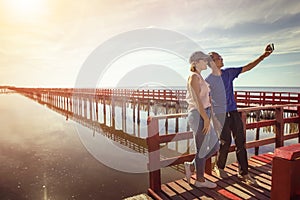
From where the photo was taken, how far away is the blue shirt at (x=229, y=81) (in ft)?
9.85

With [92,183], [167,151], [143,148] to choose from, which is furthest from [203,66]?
[143,148]

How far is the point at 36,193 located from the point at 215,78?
208 inches

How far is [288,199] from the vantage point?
50.9 inches

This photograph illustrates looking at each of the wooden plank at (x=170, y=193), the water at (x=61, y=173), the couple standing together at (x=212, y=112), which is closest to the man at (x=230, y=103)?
the couple standing together at (x=212, y=112)

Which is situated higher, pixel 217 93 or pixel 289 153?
pixel 217 93

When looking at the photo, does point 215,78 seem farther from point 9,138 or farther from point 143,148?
point 9,138

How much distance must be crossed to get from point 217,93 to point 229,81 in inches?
10.0

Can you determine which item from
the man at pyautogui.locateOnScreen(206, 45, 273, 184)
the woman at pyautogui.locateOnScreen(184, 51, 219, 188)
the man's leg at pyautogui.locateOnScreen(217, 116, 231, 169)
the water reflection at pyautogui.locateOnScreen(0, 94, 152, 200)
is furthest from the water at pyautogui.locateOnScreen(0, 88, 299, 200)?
the woman at pyautogui.locateOnScreen(184, 51, 219, 188)

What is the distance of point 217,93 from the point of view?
2.97 meters

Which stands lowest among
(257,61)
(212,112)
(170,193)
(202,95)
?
(170,193)

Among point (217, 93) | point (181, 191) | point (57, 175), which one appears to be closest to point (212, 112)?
point (217, 93)

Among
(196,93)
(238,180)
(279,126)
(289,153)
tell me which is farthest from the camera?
(279,126)

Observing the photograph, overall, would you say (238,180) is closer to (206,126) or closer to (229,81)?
(206,126)

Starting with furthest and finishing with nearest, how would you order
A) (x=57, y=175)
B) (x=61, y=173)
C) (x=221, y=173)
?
(x=61, y=173), (x=57, y=175), (x=221, y=173)
